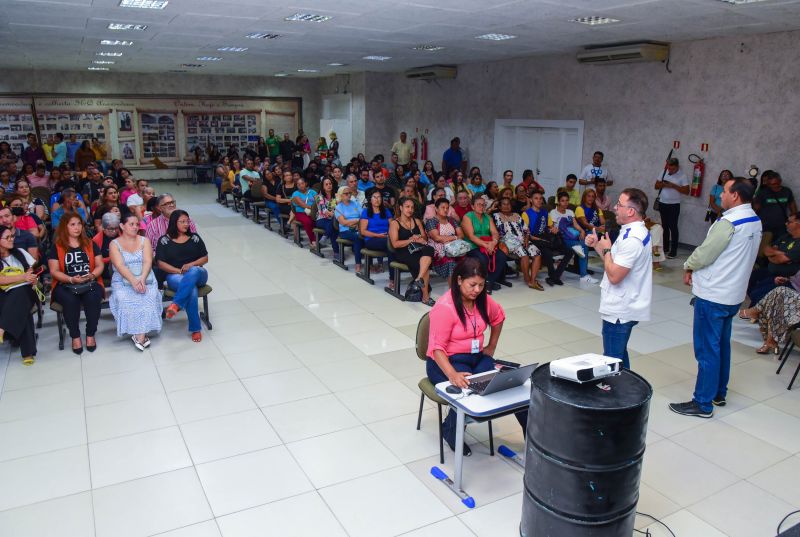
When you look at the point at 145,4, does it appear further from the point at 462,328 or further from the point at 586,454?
the point at 586,454

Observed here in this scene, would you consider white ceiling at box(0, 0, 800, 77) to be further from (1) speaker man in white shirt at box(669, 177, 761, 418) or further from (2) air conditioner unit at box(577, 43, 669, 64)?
(1) speaker man in white shirt at box(669, 177, 761, 418)

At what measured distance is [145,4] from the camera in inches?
296

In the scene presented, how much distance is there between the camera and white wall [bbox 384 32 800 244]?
898 centimetres

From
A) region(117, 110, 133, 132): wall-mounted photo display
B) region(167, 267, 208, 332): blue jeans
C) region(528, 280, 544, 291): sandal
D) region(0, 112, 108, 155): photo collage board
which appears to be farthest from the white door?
region(0, 112, 108, 155): photo collage board

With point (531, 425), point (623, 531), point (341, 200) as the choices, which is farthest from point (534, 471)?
point (341, 200)

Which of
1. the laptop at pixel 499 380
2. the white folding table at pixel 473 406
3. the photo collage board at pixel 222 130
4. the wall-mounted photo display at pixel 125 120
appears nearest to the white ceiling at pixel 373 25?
the laptop at pixel 499 380

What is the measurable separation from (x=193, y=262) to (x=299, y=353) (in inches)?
59.3

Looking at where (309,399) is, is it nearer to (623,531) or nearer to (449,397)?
(449,397)

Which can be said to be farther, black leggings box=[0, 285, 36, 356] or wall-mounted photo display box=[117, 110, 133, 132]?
wall-mounted photo display box=[117, 110, 133, 132]

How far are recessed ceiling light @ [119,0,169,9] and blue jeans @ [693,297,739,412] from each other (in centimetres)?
685

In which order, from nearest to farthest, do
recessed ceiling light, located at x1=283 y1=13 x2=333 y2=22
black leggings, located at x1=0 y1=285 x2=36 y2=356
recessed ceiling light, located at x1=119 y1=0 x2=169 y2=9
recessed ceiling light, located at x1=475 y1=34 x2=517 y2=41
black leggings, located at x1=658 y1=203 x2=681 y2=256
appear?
1. black leggings, located at x1=0 y1=285 x2=36 y2=356
2. recessed ceiling light, located at x1=119 y1=0 x2=169 y2=9
3. recessed ceiling light, located at x1=283 y1=13 x2=333 y2=22
4. recessed ceiling light, located at x1=475 y1=34 x2=517 y2=41
5. black leggings, located at x1=658 y1=203 x2=681 y2=256

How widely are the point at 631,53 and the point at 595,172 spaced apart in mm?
2228

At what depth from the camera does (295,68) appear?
56.8ft

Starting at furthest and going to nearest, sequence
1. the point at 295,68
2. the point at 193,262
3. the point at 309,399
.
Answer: the point at 295,68 → the point at 193,262 → the point at 309,399
